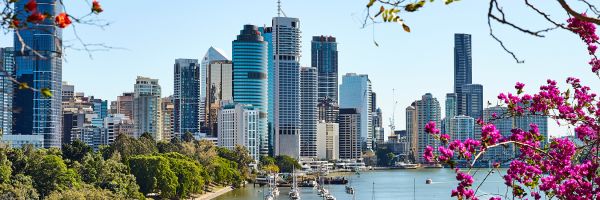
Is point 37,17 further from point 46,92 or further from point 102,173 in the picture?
point 102,173

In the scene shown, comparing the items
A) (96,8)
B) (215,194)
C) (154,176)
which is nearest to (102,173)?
(154,176)

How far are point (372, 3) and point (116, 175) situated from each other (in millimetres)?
63917

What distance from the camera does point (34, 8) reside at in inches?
220

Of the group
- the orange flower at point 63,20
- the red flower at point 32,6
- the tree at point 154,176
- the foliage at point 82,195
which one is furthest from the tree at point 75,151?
the red flower at point 32,6

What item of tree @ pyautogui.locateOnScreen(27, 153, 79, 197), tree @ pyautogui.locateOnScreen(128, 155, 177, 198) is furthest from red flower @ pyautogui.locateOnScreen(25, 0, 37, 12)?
tree @ pyautogui.locateOnScreen(128, 155, 177, 198)

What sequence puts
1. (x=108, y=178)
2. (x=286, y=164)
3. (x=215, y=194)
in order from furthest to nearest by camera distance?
1. (x=286, y=164)
2. (x=215, y=194)
3. (x=108, y=178)

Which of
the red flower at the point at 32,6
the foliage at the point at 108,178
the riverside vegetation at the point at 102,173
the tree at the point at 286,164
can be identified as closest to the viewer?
the red flower at the point at 32,6

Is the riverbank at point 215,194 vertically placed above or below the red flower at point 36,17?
below

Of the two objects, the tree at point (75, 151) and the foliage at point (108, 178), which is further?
the tree at point (75, 151)

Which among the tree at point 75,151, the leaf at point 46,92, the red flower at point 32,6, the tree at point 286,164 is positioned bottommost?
the tree at point 286,164

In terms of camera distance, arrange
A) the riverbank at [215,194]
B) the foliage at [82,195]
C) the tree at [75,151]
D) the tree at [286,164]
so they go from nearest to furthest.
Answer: the foliage at [82,195], the tree at [75,151], the riverbank at [215,194], the tree at [286,164]

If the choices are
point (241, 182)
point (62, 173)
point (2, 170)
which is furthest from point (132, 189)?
point (241, 182)

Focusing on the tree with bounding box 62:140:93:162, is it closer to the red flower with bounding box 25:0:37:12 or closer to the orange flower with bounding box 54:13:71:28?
the orange flower with bounding box 54:13:71:28

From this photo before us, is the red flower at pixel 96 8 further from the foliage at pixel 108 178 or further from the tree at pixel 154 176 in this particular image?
the tree at pixel 154 176
